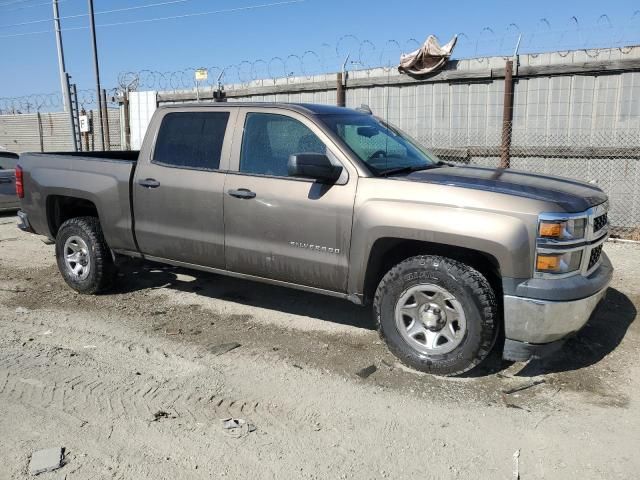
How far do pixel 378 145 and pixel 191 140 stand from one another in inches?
68.7

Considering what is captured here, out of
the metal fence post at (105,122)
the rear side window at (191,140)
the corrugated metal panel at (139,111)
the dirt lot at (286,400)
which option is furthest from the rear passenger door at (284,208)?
the metal fence post at (105,122)

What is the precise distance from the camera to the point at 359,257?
165 inches

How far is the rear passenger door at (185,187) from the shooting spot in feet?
16.0

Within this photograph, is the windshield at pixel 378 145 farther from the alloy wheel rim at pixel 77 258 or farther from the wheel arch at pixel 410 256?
the alloy wheel rim at pixel 77 258

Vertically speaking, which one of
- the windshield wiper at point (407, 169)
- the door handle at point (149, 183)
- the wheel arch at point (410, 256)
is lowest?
the wheel arch at point (410, 256)

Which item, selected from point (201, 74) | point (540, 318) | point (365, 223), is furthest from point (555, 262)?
point (201, 74)

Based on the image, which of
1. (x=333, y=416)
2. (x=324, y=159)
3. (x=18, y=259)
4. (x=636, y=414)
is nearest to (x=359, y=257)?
(x=324, y=159)

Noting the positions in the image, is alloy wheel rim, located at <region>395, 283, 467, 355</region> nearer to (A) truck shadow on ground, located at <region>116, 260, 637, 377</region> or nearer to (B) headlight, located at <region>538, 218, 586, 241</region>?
(A) truck shadow on ground, located at <region>116, 260, 637, 377</region>

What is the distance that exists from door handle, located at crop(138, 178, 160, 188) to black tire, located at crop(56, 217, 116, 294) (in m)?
0.95

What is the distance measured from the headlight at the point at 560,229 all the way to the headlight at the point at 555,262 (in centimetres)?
11

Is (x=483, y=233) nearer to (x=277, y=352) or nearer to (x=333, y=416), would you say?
(x=333, y=416)

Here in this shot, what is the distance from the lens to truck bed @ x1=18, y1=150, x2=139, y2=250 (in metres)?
5.43

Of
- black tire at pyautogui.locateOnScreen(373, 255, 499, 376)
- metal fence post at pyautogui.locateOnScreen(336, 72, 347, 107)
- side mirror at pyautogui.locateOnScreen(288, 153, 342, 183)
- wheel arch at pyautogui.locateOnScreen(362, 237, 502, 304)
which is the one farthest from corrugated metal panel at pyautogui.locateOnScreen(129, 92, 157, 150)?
black tire at pyautogui.locateOnScreen(373, 255, 499, 376)

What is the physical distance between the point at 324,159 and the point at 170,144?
6.11 ft
